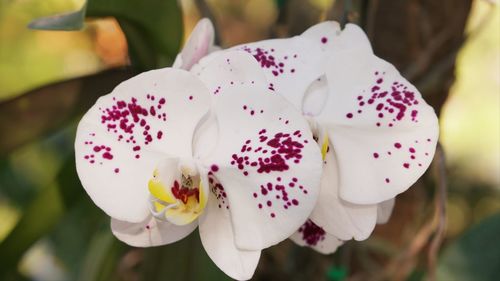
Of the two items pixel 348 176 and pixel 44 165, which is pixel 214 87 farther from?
pixel 44 165

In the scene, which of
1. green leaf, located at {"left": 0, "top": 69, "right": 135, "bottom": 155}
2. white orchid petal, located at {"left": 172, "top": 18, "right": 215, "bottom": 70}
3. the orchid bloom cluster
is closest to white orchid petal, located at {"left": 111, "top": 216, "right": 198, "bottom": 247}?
the orchid bloom cluster

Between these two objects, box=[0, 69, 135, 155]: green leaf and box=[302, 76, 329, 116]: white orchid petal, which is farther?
box=[0, 69, 135, 155]: green leaf

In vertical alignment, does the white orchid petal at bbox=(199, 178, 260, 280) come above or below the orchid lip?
below

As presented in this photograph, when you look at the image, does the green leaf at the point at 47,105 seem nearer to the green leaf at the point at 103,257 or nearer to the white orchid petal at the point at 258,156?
the green leaf at the point at 103,257

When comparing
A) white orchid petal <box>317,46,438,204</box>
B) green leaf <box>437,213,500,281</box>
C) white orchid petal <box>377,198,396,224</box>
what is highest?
white orchid petal <box>317,46,438,204</box>

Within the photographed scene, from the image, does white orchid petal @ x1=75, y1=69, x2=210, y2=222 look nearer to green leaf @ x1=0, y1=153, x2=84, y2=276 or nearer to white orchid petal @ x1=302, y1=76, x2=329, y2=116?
white orchid petal @ x1=302, y1=76, x2=329, y2=116

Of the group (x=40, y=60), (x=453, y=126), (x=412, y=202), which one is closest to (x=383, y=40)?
(x=412, y=202)
